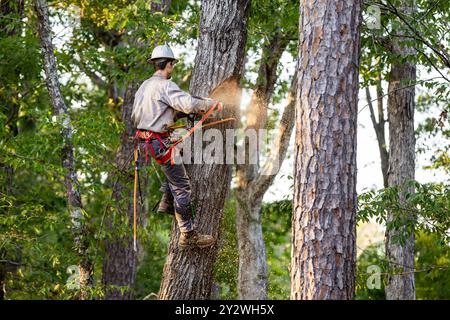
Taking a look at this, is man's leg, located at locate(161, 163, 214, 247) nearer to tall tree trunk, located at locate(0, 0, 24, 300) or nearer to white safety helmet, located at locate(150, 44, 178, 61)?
white safety helmet, located at locate(150, 44, 178, 61)

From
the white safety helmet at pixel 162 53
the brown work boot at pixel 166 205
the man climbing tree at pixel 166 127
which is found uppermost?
the white safety helmet at pixel 162 53

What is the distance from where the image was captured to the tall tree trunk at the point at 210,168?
8.03 meters

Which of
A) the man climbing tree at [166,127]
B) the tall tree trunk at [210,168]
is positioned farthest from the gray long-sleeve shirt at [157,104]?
the tall tree trunk at [210,168]

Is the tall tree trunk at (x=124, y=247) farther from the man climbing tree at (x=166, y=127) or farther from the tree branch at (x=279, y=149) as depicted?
the man climbing tree at (x=166, y=127)

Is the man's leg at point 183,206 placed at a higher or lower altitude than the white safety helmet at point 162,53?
lower

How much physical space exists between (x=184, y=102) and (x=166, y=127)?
1.60ft

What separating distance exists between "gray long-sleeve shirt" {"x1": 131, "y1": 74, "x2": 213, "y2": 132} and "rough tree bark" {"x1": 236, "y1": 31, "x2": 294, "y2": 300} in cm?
681

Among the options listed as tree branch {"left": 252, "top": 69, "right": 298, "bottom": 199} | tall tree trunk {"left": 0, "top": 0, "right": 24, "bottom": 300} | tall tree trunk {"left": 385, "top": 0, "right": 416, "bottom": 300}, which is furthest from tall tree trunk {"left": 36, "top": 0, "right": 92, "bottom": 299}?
tall tree trunk {"left": 385, "top": 0, "right": 416, "bottom": 300}

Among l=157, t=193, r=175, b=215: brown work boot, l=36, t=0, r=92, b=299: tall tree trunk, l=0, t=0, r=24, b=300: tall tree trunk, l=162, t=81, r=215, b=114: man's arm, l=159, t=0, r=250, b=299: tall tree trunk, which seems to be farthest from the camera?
l=0, t=0, r=24, b=300: tall tree trunk

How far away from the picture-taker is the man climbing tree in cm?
786

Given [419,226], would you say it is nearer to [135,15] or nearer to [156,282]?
[135,15]

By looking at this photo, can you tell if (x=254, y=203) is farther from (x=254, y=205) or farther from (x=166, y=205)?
(x=166, y=205)

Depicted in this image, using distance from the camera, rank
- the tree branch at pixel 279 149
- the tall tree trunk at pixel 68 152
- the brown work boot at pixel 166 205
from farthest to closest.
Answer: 1. the tree branch at pixel 279 149
2. the tall tree trunk at pixel 68 152
3. the brown work boot at pixel 166 205

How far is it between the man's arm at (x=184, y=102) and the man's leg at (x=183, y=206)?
0.60 m
